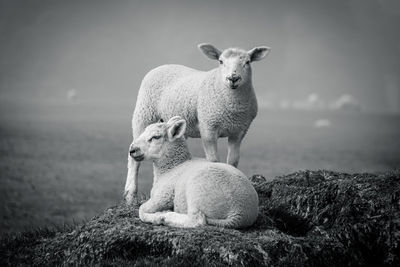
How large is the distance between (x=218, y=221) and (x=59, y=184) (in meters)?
27.8

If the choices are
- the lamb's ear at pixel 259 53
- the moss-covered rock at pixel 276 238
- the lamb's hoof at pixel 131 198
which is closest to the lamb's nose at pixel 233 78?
the lamb's ear at pixel 259 53

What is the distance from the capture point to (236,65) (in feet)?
26.5

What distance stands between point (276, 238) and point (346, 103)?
138208mm

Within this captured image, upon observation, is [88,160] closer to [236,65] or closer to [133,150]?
[236,65]

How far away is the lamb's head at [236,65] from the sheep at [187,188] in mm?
1140

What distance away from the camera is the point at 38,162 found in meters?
37.8

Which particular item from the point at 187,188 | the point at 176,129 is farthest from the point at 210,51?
the point at 187,188

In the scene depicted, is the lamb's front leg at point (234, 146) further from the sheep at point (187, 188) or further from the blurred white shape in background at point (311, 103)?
the blurred white shape in background at point (311, 103)

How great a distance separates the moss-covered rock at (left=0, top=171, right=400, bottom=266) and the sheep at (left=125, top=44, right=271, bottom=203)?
133cm

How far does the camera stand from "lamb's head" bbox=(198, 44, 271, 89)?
7961mm

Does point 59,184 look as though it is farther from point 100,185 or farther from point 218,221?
point 218,221

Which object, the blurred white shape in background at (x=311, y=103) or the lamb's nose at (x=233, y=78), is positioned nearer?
the lamb's nose at (x=233, y=78)

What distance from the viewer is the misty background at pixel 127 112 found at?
107 ft

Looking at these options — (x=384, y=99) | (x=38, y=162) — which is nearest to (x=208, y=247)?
(x=38, y=162)
